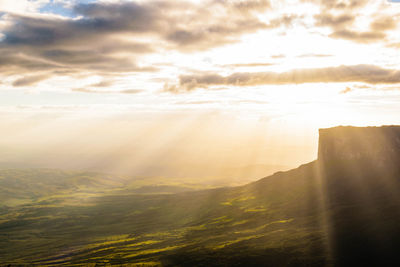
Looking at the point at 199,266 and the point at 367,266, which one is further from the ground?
the point at 367,266

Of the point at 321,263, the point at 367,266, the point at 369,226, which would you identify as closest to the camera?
the point at 367,266

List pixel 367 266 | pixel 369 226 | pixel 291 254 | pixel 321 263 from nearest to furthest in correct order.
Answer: pixel 367 266 < pixel 321 263 < pixel 291 254 < pixel 369 226

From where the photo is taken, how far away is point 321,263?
516ft

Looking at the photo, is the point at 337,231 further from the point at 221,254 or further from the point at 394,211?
the point at 221,254

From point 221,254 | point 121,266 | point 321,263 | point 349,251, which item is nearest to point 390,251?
point 349,251

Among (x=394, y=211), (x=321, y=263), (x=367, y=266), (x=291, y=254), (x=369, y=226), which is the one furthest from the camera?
(x=394, y=211)

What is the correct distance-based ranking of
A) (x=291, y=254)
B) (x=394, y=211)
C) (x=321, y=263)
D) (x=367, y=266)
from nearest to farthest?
1. (x=367, y=266)
2. (x=321, y=263)
3. (x=291, y=254)
4. (x=394, y=211)

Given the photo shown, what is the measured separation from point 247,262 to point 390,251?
64.4m

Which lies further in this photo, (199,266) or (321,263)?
(199,266)

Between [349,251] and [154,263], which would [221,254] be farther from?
[349,251]

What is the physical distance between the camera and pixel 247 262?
573ft

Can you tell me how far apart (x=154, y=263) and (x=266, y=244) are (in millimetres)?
62693

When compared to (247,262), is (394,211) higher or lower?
higher

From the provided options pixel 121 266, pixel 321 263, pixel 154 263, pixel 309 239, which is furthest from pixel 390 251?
pixel 121 266
